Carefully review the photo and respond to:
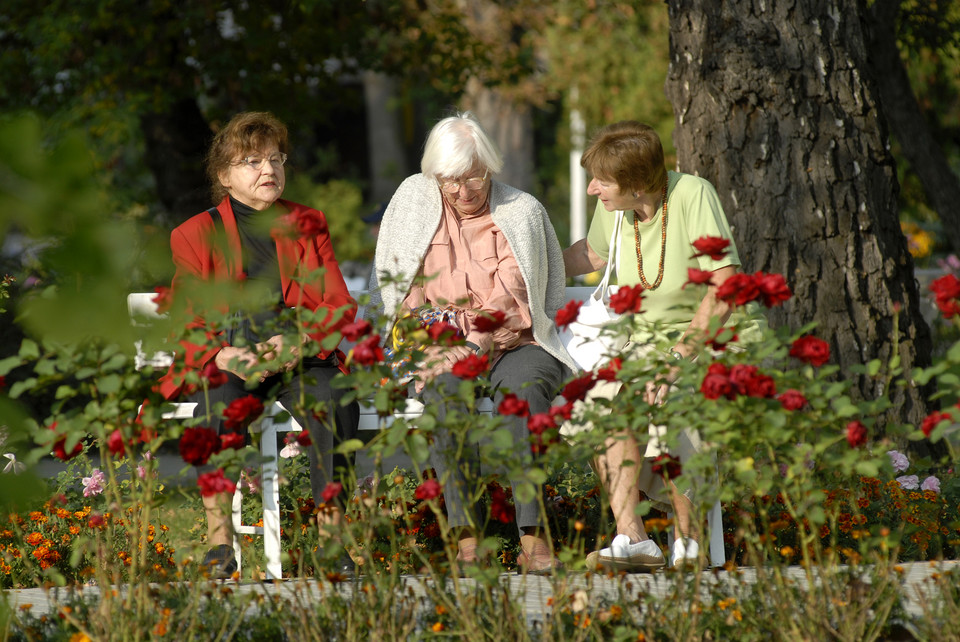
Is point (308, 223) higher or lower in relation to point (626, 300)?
higher

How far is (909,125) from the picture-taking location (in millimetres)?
7516

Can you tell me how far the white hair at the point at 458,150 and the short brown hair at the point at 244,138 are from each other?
1.68ft

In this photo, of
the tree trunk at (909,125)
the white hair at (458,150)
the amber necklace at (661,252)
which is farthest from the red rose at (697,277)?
the tree trunk at (909,125)

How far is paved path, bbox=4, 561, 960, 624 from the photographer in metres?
2.45

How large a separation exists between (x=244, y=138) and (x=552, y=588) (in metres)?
1.91

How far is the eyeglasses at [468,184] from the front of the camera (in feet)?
12.5

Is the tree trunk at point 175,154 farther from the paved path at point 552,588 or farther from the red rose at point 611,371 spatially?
the red rose at point 611,371

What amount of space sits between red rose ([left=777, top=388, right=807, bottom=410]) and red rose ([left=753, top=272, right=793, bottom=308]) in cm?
19

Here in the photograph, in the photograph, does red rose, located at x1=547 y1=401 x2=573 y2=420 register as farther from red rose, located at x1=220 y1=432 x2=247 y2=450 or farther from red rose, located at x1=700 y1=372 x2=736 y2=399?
red rose, located at x1=220 y1=432 x2=247 y2=450

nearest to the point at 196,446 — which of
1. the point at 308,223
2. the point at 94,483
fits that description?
the point at 308,223

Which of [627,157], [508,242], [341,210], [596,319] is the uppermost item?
[341,210]

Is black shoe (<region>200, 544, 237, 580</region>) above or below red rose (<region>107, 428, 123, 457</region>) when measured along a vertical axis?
below

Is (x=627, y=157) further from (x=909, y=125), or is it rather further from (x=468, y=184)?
(x=909, y=125)

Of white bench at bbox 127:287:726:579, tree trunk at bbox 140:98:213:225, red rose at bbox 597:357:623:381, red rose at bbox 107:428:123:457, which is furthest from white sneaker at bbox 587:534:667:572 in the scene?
tree trunk at bbox 140:98:213:225
